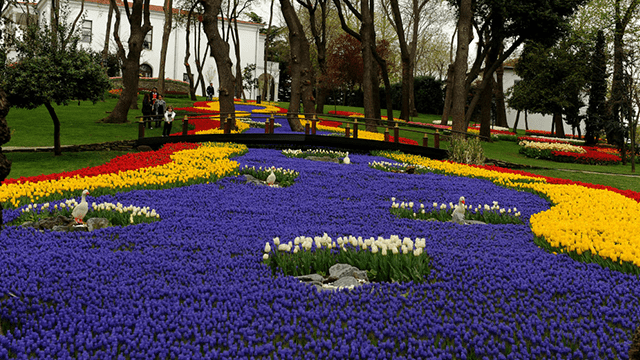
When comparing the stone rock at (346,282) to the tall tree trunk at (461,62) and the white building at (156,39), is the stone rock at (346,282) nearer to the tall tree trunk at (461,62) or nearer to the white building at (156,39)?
the tall tree trunk at (461,62)

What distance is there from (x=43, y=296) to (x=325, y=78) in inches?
1527

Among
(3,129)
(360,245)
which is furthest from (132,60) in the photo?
(3,129)

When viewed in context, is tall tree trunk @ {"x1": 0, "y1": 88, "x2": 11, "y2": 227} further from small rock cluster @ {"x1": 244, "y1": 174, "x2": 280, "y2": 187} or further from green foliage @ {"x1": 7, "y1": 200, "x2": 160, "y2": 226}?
small rock cluster @ {"x1": 244, "y1": 174, "x2": 280, "y2": 187}

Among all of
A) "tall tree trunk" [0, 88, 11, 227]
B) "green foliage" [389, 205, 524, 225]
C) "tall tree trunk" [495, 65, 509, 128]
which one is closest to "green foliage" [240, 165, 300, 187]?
"green foliage" [389, 205, 524, 225]

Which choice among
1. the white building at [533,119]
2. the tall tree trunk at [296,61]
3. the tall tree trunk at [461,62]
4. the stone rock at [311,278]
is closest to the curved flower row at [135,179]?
the stone rock at [311,278]

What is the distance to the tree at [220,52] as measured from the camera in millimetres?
19359

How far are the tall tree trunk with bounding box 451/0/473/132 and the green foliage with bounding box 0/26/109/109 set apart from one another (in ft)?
48.5

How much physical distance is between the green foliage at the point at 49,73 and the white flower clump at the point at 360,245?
1233 cm

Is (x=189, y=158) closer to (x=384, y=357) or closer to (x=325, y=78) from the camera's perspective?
(x=384, y=357)

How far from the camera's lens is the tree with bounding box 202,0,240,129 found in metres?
19.4

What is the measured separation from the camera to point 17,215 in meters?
7.50

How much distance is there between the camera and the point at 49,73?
597 inches

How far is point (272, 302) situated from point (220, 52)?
1686 centimetres

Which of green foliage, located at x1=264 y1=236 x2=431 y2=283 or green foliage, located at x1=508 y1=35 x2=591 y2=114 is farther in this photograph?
green foliage, located at x1=508 y1=35 x2=591 y2=114
